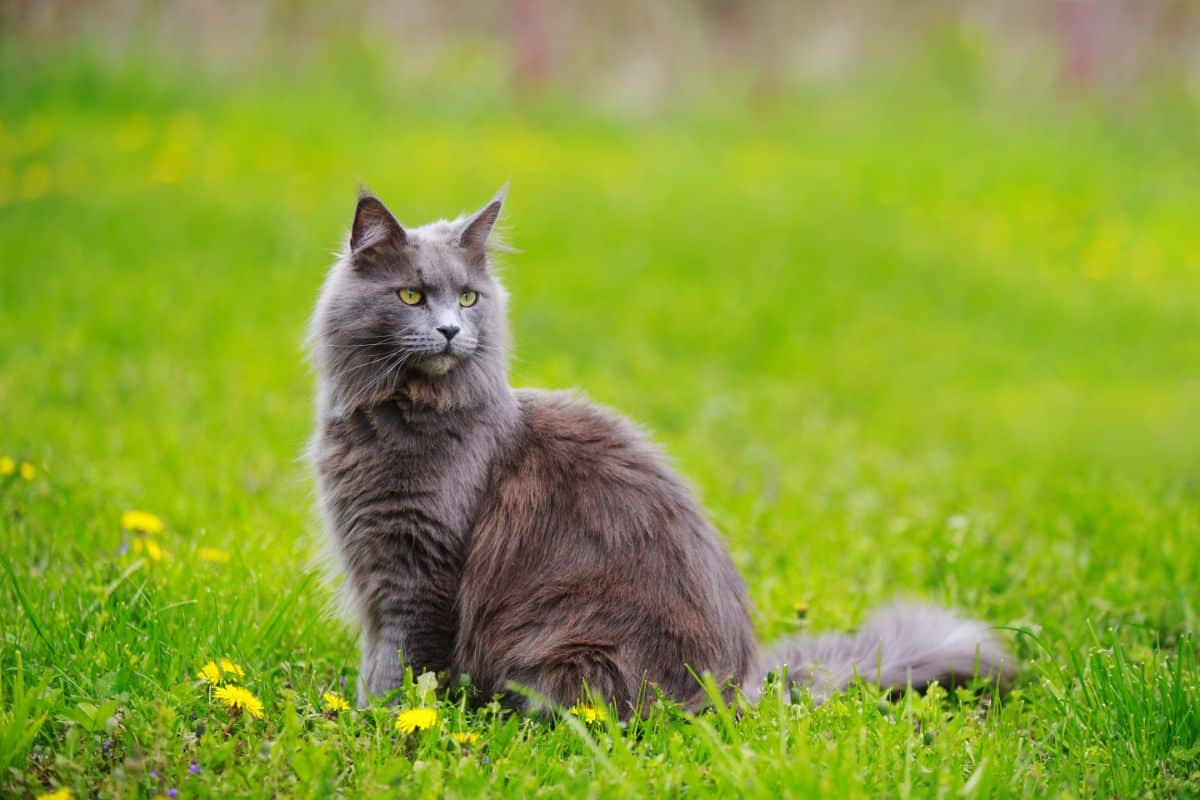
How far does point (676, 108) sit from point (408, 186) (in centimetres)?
521

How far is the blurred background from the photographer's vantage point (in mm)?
5418

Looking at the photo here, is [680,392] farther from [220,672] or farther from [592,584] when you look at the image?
[220,672]

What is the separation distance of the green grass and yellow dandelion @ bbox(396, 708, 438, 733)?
4cm

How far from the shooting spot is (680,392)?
7426 millimetres

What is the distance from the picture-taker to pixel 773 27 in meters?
14.9

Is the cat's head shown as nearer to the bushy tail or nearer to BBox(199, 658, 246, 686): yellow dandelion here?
BBox(199, 658, 246, 686): yellow dandelion

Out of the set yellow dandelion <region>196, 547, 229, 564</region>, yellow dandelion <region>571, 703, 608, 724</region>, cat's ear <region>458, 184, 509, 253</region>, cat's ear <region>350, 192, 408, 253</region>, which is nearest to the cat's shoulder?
cat's ear <region>458, 184, 509, 253</region>

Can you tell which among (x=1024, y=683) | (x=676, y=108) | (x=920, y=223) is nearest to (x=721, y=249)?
(x=920, y=223)

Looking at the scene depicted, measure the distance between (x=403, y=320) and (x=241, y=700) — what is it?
116cm

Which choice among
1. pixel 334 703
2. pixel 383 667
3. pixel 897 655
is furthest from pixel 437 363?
pixel 897 655

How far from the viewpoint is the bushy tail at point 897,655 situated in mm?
3490

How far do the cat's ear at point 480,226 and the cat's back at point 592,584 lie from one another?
660 millimetres

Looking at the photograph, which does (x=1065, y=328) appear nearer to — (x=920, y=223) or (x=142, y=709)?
(x=920, y=223)

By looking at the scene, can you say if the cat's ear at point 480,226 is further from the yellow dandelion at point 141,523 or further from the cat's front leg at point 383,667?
the yellow dandelion at point 141,523
